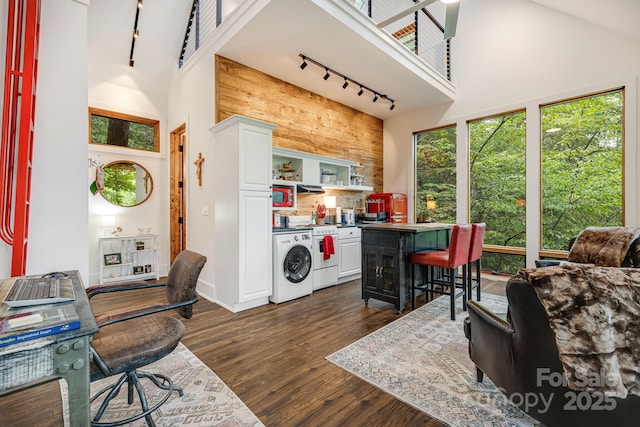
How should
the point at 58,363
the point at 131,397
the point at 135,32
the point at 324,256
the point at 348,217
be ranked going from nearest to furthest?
1. the point at 58,363
2. the point at 131,397
3. the point at 324,256
4. the point at 135,32
5. the point at 348,217

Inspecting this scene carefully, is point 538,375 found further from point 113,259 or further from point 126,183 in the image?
point 126,183

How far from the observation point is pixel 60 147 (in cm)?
215

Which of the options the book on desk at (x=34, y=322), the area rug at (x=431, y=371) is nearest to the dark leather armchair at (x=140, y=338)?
the book on desk at (x=34, y=322)

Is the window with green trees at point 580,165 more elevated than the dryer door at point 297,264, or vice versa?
the window with green trees at point 580,165

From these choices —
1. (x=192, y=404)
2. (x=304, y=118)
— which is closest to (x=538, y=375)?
(x=192, y=404)

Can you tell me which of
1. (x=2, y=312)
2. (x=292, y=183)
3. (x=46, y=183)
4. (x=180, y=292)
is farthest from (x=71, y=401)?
(x=292, y=183)

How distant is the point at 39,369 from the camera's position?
0.86 m

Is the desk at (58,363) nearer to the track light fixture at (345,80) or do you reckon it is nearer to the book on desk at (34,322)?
the book on desk at (34,322)

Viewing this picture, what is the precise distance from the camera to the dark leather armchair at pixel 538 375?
122 cm

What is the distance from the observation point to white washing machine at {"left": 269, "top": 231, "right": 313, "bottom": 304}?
373cm

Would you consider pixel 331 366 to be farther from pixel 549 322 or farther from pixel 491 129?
pixel 491 129

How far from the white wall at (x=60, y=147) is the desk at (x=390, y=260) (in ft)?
9.19

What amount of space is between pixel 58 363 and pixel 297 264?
3.13 m

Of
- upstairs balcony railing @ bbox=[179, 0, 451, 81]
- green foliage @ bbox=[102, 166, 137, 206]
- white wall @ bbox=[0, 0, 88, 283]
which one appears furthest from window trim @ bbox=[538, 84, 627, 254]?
green foliage @ bbox=[102, 166, 137, 206]
